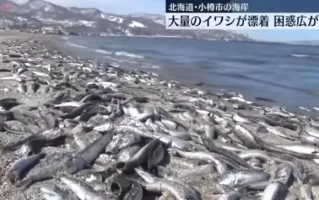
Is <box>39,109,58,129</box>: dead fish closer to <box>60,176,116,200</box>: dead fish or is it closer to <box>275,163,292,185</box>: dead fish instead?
<box>60,176,116,200</box>: dead fish

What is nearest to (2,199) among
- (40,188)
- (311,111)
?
(40,188)

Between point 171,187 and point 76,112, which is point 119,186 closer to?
point 171,187

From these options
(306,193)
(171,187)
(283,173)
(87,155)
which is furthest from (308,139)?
(87,155)

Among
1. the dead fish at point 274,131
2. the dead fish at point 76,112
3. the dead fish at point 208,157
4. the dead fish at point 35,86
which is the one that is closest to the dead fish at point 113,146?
the dead fish at point 208,157

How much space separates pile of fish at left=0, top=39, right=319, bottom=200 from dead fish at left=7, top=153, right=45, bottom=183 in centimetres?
1

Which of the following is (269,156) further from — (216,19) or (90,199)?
(216,19)

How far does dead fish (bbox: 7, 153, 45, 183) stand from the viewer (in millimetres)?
5058

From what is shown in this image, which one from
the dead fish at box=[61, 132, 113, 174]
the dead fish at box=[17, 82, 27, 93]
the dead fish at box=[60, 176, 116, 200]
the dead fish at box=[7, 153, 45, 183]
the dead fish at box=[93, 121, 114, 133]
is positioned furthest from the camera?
the dead fish at box=[17, 82, 27, 93]

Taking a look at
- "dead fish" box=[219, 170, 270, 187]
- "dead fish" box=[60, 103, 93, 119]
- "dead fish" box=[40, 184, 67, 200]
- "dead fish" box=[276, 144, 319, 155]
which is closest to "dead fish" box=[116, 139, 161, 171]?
"dead fish" box=[40, 184, 67, 200]

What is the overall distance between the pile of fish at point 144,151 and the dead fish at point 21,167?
0.04 feet

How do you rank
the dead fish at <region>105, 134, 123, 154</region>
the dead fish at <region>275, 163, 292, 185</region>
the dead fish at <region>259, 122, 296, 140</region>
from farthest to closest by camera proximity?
1. the dead fish at <region>259, 122, 296, 140</region>
2. the dead fish at <region>105, 134, 123, 154</region>
3. the dead fish at <region>275, 163, 292, 185</region>

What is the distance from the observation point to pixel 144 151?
18.6 feet

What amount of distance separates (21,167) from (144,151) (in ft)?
5.17

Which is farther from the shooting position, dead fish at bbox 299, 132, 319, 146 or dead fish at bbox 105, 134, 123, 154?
dead fish at bbox 299, 132, 319, 146
